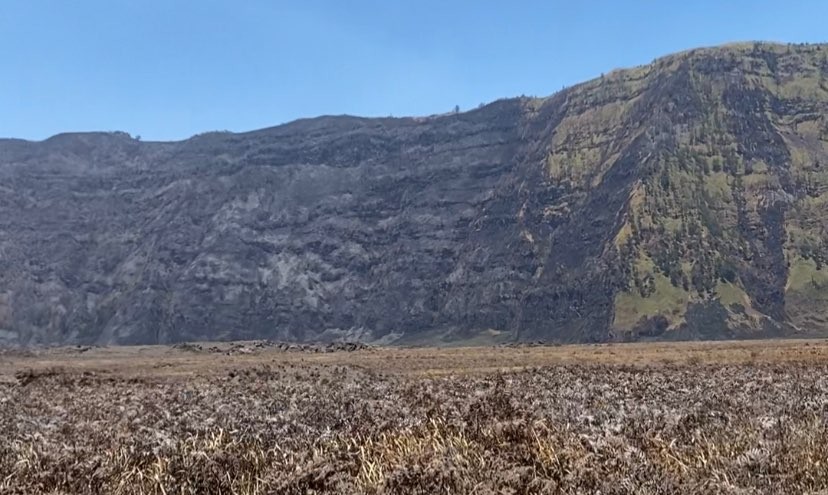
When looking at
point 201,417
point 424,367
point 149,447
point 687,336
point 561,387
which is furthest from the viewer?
point 687,336

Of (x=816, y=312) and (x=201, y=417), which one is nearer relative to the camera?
(x=201, y=417)

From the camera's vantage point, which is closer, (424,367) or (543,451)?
(543,451)

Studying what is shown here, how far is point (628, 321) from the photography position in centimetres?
19950

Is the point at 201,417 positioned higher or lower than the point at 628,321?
higher

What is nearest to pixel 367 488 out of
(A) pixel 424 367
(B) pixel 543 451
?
(B) pixel 543 451

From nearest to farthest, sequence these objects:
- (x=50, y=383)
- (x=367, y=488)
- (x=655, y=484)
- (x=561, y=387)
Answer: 1. (x=655, y=484)
2. (x=367, y=488)
3. (x=561, y=387)
4. (x=50, y=383)

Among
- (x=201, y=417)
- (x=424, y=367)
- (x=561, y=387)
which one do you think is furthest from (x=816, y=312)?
(x=201, y=417)

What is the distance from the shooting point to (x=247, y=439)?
50.2 ft

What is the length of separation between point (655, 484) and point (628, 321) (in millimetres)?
195816

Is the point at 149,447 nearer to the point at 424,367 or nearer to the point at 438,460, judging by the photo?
the point at 438,460

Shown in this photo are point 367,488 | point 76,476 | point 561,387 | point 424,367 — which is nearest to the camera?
point 367,488

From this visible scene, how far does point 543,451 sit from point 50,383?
133 ft

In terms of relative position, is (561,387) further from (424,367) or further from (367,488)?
(424,367)

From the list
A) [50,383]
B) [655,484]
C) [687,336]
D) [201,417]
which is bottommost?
[687,336]
